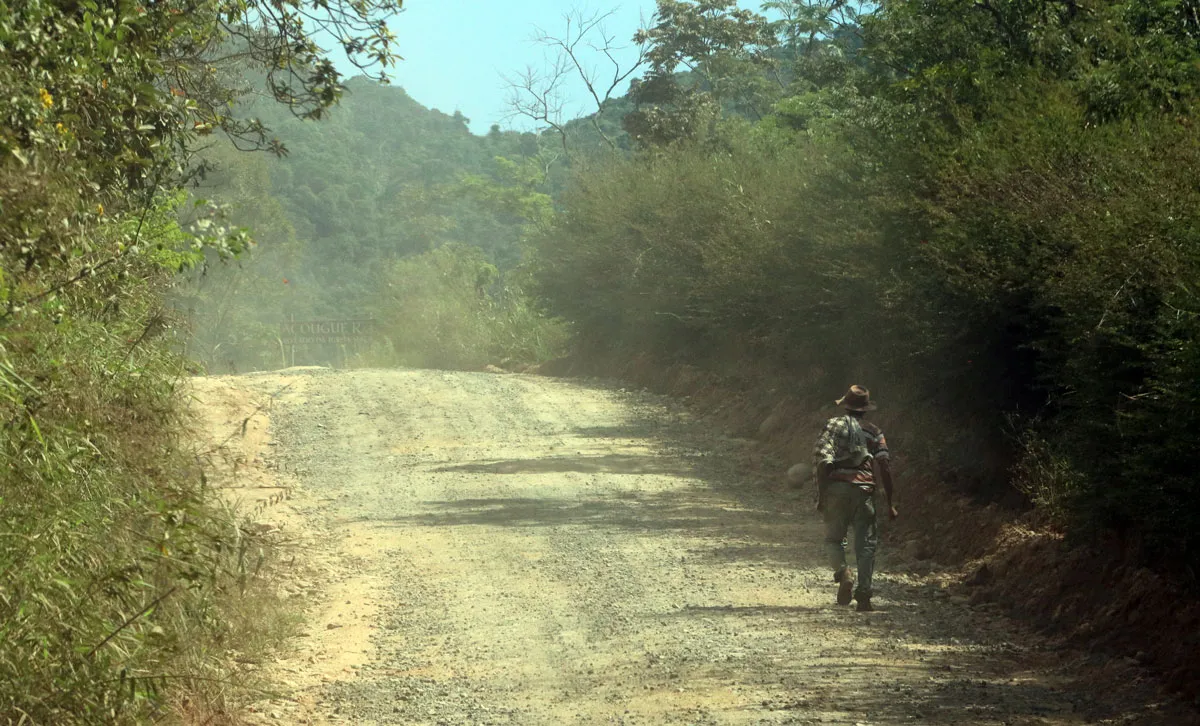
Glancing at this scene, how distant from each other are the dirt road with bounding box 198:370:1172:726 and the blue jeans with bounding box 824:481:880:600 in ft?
1.43

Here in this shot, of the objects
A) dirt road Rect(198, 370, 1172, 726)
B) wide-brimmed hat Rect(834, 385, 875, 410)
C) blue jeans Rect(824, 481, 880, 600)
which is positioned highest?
wide-brimmed hat Rect(834, 385, 875, 410)

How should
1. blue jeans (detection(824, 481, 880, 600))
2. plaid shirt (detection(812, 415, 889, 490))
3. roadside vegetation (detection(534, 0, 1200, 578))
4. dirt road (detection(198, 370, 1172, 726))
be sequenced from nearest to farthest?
1. dirt road (detection(198, 370, 1172, 726))
2. roadside vegetation (detection(534, 0, 1200, 578))
3. blue jeans (detection(824, 481, 880, 600))
4. plaid shirt (detection(812, 415, 889, 490))

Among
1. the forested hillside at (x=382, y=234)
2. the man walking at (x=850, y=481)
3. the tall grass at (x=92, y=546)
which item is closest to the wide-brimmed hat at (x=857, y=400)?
the man walking at (x=850, y=481)

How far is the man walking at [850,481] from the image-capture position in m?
9.83

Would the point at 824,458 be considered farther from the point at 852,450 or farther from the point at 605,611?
the point at 605,611

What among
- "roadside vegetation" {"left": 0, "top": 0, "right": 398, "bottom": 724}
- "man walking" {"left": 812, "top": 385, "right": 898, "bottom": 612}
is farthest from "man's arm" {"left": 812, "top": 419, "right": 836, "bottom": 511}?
"roadside vegetation" {"left": 0, "top": 0, "right": 398, "bottom": 724}

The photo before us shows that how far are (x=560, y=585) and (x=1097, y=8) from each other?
9.15 metres

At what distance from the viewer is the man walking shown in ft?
32.2

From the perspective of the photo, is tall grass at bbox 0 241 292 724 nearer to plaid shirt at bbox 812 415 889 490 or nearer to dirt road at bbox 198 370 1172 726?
dirt road at bbox 198 370 1172 726

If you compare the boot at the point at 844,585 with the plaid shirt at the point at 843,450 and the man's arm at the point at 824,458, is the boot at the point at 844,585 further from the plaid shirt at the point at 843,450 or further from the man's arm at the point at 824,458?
the plaid shirt at the point at 843,450

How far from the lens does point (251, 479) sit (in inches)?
660

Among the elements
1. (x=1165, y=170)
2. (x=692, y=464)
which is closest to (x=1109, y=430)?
(x=1165, y=170)

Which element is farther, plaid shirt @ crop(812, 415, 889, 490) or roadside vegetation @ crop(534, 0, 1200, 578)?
plaid shirt @ crop(812, 415, 889, 490)

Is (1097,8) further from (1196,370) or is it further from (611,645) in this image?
(611,645)
